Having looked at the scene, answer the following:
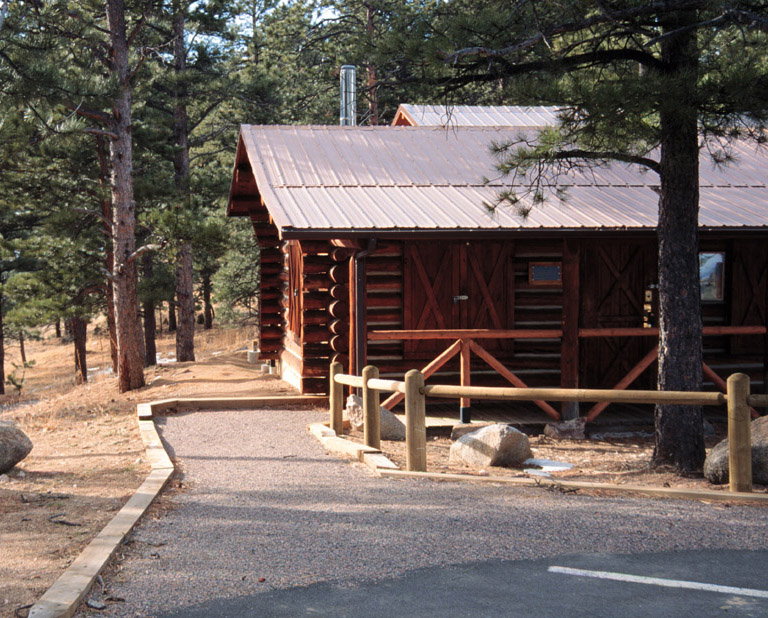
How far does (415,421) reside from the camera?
8742mm

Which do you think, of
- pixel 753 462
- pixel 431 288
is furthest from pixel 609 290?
pixel 753 462

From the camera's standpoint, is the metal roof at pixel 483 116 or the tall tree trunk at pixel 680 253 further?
the metal roof at pixel 483 116

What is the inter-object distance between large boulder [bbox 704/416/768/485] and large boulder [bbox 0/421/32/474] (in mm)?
7198

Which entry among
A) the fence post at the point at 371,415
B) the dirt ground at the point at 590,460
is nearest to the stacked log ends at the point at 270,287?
the dirt ground at the point at 590,460

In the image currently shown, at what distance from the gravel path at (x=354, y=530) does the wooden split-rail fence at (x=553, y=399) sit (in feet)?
2.09

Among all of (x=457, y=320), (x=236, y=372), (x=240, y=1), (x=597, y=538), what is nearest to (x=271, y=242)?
(x=236, y=372)

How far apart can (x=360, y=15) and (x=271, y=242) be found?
14.5 m

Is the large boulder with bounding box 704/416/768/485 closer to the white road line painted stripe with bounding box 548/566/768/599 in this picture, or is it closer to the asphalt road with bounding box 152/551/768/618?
the asphalt road with bounding box 152/551/768/618

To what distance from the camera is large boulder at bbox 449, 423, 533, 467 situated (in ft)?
32.0

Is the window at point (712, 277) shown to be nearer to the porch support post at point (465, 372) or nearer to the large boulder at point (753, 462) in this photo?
the porch support post at point (465, 372)

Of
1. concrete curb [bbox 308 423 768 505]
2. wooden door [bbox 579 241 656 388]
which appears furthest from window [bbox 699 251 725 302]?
concrete curb [bbox 308 423 768 505]

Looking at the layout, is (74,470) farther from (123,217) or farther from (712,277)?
(712,277)

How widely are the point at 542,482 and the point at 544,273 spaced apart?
21.3 ft

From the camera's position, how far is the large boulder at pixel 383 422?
11.3 meters
